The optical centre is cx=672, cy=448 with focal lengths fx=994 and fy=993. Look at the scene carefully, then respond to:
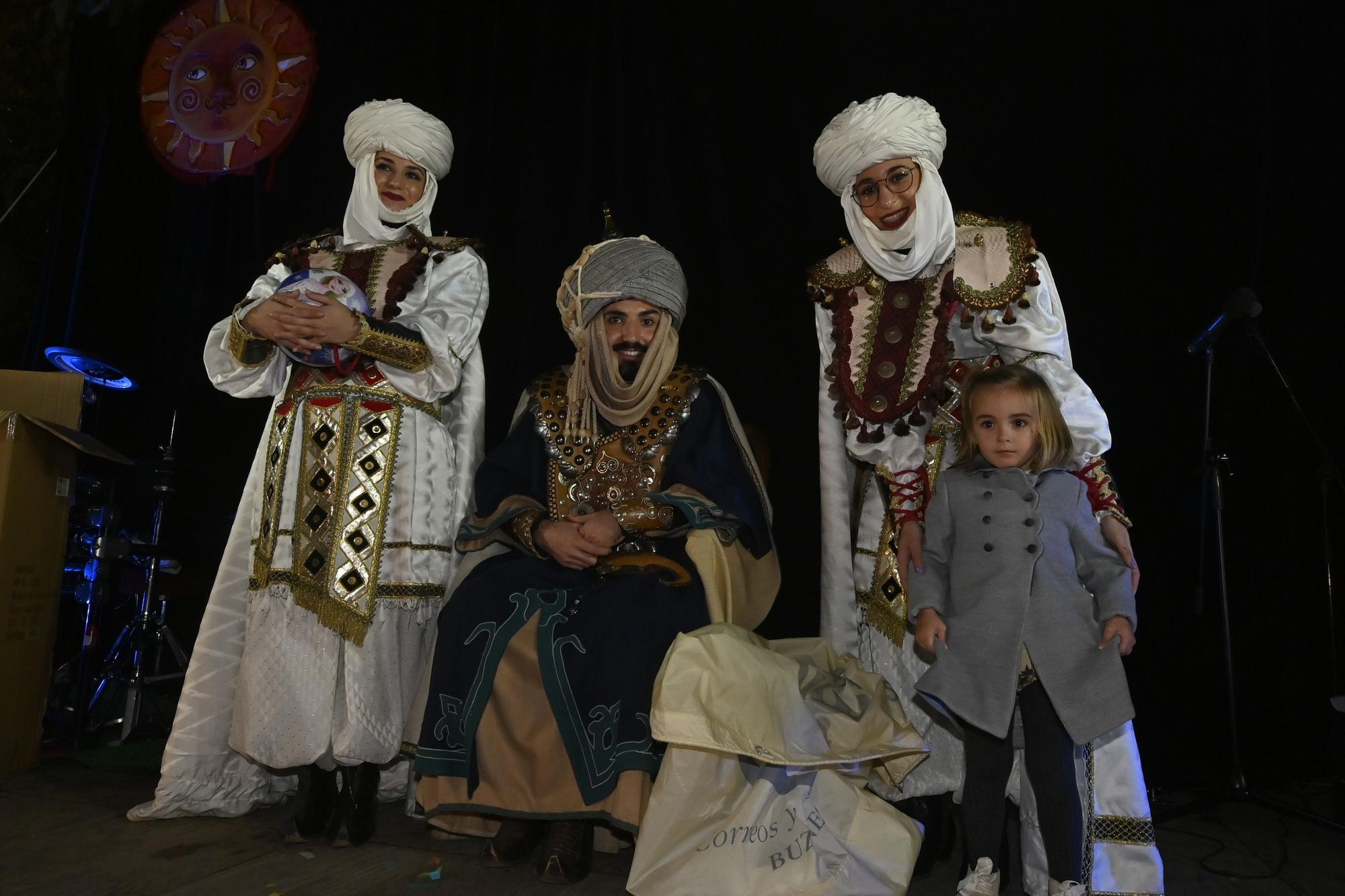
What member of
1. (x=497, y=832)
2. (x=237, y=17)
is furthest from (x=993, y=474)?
(x=237, y=17)

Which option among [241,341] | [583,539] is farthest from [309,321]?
[583,539]

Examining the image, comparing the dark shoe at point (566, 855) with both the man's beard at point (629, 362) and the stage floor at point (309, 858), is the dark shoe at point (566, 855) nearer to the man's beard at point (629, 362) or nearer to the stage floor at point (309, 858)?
the stage floor at point (309, 858)

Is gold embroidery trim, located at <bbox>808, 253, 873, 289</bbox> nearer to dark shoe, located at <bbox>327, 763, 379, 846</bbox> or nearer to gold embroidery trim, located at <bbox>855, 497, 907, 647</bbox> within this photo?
gold embroidery trim, located at <bbox>855, 497, 907, 647</bbox>

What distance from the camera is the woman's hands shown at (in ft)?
6.79

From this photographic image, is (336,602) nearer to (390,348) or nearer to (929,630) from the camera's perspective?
(390,348)

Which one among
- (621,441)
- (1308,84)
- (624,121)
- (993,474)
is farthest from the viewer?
(624,121)

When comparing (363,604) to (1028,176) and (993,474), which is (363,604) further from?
(1028,176)

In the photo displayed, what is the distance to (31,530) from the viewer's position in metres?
3.31

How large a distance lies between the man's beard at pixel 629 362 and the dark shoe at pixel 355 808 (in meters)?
1.25

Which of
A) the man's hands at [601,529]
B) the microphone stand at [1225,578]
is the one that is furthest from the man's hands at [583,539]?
the microphone stand at [1225,578]

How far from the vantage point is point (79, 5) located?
489 centimetres

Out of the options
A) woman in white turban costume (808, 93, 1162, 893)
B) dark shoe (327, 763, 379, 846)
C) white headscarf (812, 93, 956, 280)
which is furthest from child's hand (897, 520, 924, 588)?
dark shoe (327, 763, 379, 846)

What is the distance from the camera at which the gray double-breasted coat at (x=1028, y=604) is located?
6.54 ft

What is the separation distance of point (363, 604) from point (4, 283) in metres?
Answer: 3.98
